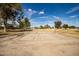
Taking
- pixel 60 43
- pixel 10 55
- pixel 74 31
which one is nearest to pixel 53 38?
pixel 60 43

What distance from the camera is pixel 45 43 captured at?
2.29 m

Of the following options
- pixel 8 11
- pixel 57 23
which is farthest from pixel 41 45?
pixel 8 11

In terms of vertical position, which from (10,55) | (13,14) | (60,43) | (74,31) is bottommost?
(10,55)

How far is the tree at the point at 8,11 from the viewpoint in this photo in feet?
7.60

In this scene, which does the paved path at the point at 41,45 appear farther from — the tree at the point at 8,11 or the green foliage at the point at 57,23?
the tree at the point at 8,11

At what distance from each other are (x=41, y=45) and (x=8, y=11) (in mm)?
587

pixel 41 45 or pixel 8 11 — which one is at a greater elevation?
pixel 8 11

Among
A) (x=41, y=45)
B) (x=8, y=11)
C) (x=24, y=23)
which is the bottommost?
(x=41, y=45)

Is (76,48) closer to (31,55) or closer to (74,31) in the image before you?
(74,31)

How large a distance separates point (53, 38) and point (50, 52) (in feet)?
0.60

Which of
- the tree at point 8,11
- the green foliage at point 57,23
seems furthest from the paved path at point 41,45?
the tree at point 8,11

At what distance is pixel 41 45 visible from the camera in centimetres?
229

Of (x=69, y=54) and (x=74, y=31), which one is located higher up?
(x=74, y=31)

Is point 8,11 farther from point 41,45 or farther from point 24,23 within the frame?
point 41,45
